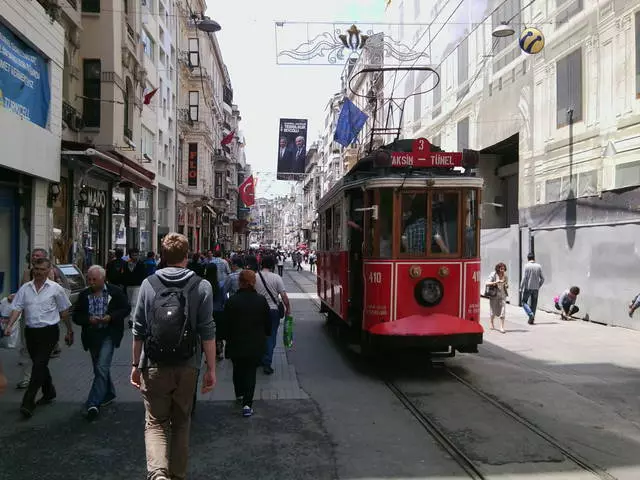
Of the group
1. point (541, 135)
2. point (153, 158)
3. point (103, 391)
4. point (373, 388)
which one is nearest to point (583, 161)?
point (541, 135)

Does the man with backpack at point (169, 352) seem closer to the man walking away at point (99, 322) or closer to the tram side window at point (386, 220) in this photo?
the man walking away at point (99, 322)

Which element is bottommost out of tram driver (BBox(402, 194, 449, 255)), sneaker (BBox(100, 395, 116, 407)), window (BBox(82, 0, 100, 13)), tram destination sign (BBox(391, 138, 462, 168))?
sneaker (BBox(100, 395, 116, 407))

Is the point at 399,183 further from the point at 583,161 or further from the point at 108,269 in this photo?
the point at 583,161

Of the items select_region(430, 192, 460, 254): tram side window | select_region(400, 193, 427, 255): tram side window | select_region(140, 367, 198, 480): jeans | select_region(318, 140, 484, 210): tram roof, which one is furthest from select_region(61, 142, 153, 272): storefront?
select_region(140, 367, 198, 480): jeans

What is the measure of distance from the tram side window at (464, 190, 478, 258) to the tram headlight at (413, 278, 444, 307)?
663 mm

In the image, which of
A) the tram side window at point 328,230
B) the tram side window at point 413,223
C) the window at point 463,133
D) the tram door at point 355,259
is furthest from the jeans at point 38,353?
the window at point 463,133

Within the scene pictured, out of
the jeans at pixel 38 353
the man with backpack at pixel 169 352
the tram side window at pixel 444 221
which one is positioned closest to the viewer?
the man with backpack at pixel 169 352

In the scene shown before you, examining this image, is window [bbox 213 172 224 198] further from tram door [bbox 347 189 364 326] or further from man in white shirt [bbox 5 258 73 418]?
man in white shirt [bbox 5 258 73 418]

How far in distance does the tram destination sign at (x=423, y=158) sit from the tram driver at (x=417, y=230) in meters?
0.50

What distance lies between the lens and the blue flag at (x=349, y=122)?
1091 inches

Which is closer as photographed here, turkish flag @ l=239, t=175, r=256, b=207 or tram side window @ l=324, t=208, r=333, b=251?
tram side window @ l=324, t=208, r=333, b=251

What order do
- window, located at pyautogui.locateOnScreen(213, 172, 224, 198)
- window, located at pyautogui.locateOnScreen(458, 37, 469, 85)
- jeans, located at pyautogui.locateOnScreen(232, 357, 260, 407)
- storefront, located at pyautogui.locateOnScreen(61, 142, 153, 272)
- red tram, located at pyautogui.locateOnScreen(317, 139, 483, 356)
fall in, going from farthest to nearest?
1. window, located at pyautogui.locateOnScreen(213, 172, 224, 198)
2. window, located at pyautogui.locateOnScreen(458, 37, 469, 85)
3. storefront, located at pyautogui.locateOnScreen(61, 142, 153, 272)
4. red tram, located at pyautogui.locateOnScreen(317, 139, 483, 356)
5. jeans, located at pyautogui.locateOnScreen(232, 357, 260, 407)

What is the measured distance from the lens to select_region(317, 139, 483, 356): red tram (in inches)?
329

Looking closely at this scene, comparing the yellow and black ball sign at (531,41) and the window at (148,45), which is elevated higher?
the window at (148,45)
